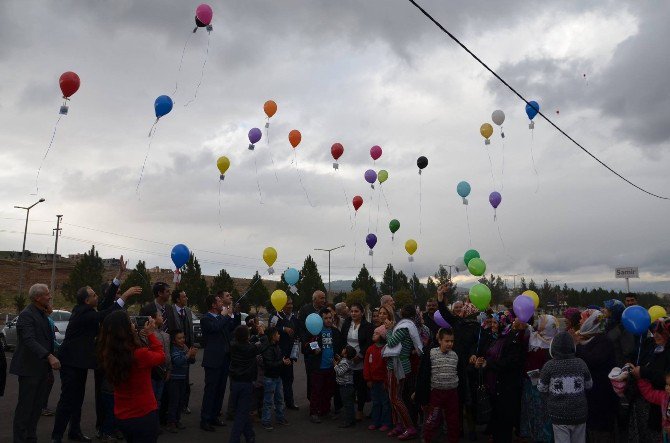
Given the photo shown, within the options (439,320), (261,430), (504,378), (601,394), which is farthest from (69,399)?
(601,394)

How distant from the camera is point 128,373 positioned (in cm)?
414

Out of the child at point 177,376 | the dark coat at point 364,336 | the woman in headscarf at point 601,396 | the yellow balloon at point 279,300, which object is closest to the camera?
the woman in headscarf at point 601,396

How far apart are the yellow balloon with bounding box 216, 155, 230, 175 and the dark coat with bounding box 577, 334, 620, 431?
9619mm

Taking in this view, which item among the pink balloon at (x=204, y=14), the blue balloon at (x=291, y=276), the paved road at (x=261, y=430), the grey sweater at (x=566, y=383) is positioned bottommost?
the paved road at (x=261, y=430)

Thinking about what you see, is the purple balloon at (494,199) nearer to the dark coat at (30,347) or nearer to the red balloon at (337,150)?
the red balloon at (337,150)

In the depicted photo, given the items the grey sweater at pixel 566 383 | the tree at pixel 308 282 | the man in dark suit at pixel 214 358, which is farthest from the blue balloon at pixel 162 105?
the tree at pixel 308 282

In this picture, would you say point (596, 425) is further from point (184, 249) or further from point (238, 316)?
point (184, 249)

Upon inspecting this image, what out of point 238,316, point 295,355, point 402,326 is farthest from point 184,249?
point 402,326

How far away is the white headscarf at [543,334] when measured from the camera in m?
6.65

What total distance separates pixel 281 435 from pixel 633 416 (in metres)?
4.52

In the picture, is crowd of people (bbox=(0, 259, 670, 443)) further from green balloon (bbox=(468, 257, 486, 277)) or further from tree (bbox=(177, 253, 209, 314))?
tree (bbox=(177, 253, 209, 314))

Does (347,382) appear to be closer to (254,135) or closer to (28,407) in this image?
(28,407)

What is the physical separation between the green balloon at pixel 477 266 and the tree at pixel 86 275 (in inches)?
1384

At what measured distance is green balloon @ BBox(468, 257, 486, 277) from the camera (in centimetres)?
926
